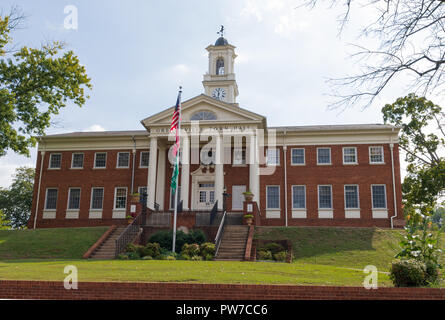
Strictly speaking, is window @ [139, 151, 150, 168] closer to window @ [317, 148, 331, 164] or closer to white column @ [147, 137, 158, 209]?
white column @ [147, 137, 158, 209]

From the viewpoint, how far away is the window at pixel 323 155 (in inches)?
1281

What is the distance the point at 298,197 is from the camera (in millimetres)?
32125

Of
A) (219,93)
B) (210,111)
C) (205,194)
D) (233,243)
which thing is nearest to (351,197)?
(205,194)

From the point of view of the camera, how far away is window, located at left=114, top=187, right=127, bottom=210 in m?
33.5

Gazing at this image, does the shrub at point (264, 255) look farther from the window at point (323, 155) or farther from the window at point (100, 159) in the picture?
the window at point (100, 159)

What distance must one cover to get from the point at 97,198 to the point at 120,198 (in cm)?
185

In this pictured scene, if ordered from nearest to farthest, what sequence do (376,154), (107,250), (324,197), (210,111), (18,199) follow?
1. (107,250)
2. (210,111)
3. (324,197)
4. (376,154)
5. (18,199)

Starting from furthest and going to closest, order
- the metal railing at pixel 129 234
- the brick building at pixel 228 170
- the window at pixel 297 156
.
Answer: the window at pixel 297 156, the brick building at pixel 228 170, the metal railing at pixel 129 234

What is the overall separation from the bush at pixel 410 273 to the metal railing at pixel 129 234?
1407 cm

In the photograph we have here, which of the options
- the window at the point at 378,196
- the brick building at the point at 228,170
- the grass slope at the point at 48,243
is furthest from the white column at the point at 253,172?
the grass slope at the point at 48,243

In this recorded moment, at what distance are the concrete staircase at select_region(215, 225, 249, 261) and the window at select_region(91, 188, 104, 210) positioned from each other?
1321cm

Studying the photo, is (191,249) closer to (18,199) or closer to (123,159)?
(123,159)
